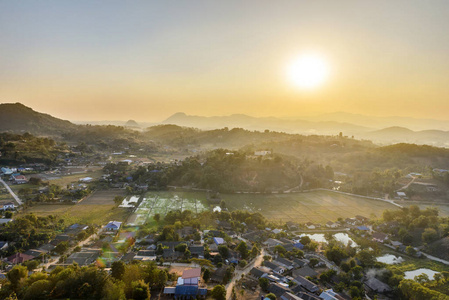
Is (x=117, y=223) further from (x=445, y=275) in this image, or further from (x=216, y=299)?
(x=445, y=275)

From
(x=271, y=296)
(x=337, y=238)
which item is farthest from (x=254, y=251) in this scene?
(x=337, y=238)

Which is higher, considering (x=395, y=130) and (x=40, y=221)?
(x=395, y=130)

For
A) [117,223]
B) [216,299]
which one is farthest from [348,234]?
[117,223]

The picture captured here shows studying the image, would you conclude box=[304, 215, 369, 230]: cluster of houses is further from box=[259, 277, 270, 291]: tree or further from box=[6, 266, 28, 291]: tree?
box=[6, 266, 28, 291]: tree

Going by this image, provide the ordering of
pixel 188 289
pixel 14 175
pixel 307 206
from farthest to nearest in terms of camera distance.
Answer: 1. pixel 14 175
2. pixel 307 206
3. pixel 188 289

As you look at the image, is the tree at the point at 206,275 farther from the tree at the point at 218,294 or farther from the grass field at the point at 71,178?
the grass field at the point at 71,178

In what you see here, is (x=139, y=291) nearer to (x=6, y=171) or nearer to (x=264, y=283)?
(x=264, y=283)

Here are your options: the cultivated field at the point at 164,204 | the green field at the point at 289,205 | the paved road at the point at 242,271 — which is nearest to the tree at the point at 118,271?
the paved road at the point at 242,271

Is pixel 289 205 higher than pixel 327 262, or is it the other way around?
pixel 289 205
